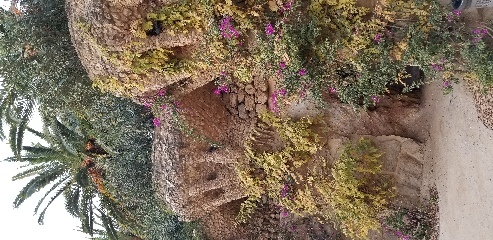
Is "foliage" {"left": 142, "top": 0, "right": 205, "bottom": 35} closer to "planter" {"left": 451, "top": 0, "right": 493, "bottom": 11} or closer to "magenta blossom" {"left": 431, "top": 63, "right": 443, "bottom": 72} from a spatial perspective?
"magenta blossom" {"left": 431, "top": 63, "right": 443, "bottom": 72}

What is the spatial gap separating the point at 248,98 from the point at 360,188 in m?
2.69

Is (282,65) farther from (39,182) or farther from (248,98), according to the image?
(39,182)

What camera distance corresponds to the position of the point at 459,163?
7254 mm

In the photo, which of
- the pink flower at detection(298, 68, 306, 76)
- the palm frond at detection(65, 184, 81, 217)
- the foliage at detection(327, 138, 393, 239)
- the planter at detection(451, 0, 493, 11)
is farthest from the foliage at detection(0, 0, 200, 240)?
the planter at detection(451, 0, 493, 11)

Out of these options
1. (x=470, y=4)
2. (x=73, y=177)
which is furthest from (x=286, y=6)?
(x=73, y=177)

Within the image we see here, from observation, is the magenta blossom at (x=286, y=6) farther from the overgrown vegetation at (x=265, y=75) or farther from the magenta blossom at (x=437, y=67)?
the magenta blossom at (x=437, y=67)

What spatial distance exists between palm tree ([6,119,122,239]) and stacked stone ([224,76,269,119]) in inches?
145

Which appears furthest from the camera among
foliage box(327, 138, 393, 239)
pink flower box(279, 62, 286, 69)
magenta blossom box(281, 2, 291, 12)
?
foliage box(327, 138, 393, 239)

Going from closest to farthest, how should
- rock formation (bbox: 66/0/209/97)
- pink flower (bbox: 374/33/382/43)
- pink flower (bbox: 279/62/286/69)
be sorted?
1. pink flower (bbox: 374/33/382/43)
2. rock formation (bbox: 66/0/209/97)
3. pink flower (bbox: 279/62/286/69)

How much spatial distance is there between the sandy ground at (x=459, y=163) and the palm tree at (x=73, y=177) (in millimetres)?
7167

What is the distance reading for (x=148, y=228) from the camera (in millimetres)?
11234

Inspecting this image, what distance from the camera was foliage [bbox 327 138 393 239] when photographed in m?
7.76

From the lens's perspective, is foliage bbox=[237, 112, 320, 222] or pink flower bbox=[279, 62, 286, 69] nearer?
pink flower bbox=[279, 62, 286, 69]

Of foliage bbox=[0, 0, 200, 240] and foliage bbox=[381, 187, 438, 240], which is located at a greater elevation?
foliage bbox=[0, 0, 200, 240]
